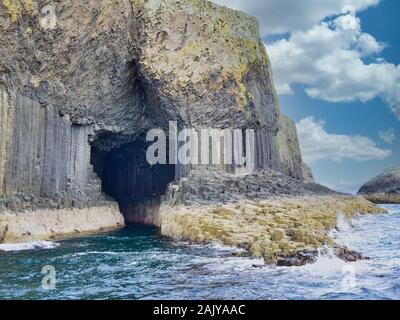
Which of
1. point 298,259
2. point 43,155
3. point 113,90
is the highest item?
point 113,90

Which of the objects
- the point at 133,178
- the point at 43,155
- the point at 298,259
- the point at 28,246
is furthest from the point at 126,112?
the point at 298,259

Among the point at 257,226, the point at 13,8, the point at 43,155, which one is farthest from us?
the point at 43,155

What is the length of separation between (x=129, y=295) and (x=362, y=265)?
8627 mm

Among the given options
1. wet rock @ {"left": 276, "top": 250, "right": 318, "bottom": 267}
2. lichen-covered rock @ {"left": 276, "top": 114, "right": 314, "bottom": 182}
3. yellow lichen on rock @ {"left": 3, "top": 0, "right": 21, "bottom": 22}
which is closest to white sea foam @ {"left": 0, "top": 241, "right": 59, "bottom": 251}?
wet rock @ {"left": 276, "top": 250, "right": 318, "bottom": 267}

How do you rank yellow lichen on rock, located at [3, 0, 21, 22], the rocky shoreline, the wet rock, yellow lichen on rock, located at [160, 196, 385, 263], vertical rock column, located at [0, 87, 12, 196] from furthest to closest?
1. yellow lichen on rock, located at [3, 0, 21, 22]
2. vertical rock column, located at [0, 87, 12, 196]
3. the rocky shoreline
4. yellow lichen on rock, located at [160, 196, 385, 263]
5. the wet rock

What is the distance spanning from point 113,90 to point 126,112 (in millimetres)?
3085

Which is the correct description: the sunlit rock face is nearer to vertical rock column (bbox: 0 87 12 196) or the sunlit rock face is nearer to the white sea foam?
vertical rock column (bbox: 0 87 12 196)

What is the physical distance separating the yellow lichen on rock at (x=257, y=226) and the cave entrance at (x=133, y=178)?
15.3m

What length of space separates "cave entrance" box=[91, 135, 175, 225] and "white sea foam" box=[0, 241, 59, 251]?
67.2 feet

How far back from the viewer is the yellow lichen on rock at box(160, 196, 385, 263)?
19969mm

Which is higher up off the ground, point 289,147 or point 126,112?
point 289,147

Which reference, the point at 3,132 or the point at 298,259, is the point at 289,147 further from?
the point at 298,259

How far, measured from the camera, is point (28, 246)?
25.4m

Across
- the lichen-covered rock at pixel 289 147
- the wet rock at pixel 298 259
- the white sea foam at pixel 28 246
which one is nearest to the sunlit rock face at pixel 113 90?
the white sea foam at pixel 28 246
